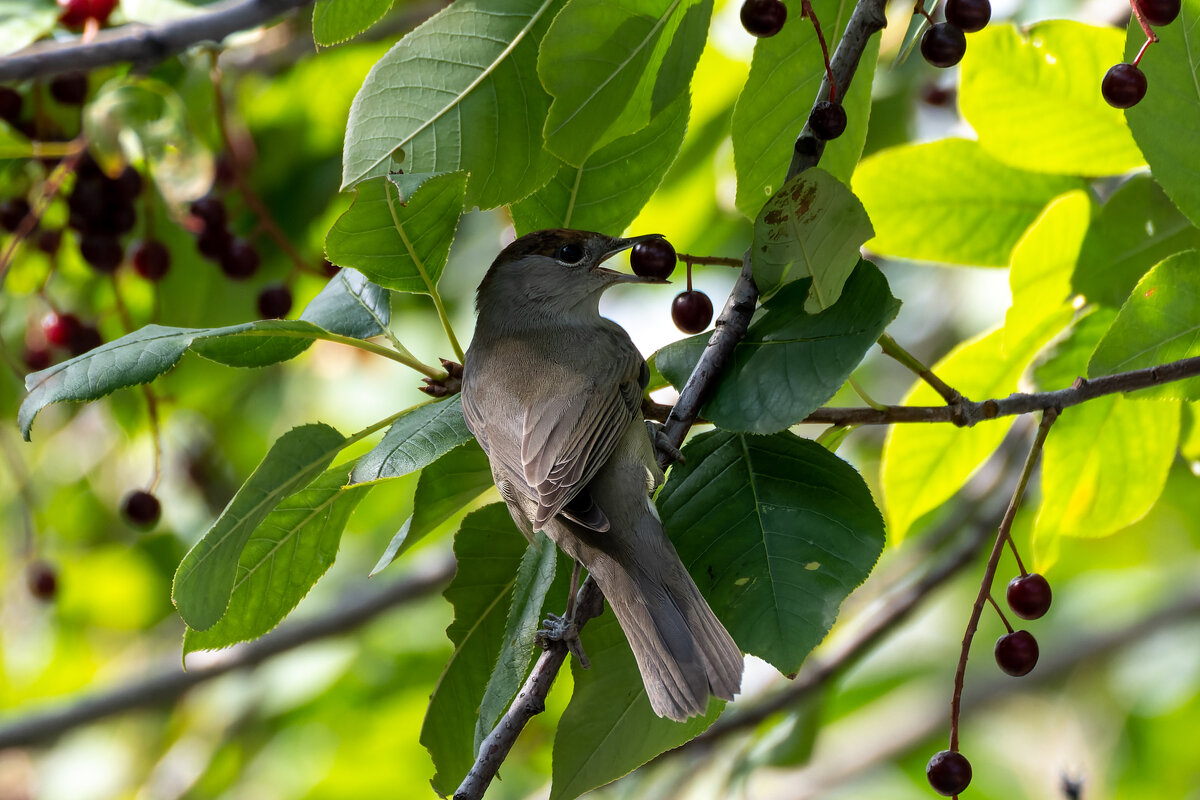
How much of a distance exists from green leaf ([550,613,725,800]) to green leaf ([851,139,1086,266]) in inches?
54.0

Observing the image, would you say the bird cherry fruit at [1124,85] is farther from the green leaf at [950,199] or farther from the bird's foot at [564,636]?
the bird's foot at [564,636]

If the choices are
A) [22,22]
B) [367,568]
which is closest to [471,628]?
[22,22]

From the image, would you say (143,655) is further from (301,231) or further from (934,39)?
(934,39)

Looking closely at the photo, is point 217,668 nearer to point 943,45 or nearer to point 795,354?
point 795,354

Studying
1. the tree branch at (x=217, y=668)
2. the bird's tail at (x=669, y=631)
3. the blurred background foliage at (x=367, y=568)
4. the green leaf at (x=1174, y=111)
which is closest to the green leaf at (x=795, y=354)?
the bird's tail at (x=669, y=631)

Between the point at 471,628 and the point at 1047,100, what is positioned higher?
the point at 1047,100

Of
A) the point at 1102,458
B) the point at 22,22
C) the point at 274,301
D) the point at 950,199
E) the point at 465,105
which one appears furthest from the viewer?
the point at 274,301

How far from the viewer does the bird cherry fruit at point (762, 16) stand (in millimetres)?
2215

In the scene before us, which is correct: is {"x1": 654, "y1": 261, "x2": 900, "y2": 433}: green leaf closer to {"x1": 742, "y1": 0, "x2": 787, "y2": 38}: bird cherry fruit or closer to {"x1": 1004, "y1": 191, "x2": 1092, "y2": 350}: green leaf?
{"x1": 742, "y1": 0, "x2": 787, "y2": 38}: bird cherry fruit

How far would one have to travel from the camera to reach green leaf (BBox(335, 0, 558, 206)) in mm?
2234

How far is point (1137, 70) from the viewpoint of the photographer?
85.4 inches

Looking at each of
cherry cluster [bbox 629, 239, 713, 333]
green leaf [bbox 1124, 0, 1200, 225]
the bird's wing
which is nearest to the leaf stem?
the bird's wing

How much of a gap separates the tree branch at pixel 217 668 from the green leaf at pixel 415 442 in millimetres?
2352

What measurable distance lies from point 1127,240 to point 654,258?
116 centimetres
